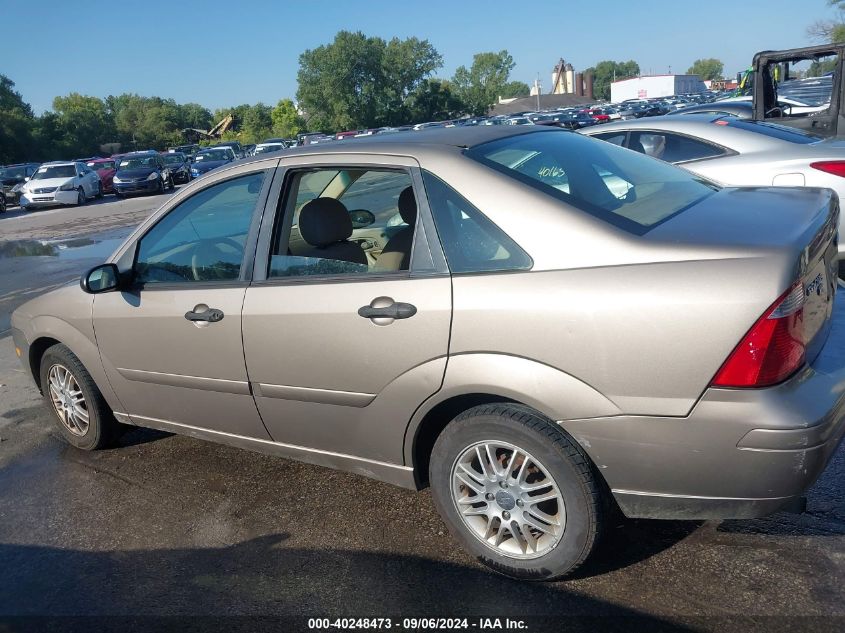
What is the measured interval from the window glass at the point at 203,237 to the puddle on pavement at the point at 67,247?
9.64m

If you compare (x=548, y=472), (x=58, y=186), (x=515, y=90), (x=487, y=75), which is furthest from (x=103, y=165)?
(x=515, y=90)

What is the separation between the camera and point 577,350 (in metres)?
2.59

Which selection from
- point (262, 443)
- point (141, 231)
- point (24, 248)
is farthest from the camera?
point (24, 248)

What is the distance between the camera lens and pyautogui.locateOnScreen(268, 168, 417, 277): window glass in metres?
3.32

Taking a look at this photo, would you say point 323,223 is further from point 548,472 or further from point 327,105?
point 327,105

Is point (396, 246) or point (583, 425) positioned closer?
point (583, 425)

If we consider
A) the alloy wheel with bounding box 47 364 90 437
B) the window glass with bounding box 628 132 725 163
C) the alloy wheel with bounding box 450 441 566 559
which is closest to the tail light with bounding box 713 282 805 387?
the alloy wheel with bounding box 450 441 566 559

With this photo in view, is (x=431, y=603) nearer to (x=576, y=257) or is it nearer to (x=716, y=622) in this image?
(x=716, y=622)

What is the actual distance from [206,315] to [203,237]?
67cm

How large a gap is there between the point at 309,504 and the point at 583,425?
1.72 meters

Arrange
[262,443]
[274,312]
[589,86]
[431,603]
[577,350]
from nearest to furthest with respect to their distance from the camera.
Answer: [577,350], [431,603], [274,312], [262,443], [589,86]

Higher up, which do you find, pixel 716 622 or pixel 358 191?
pixel 358 191

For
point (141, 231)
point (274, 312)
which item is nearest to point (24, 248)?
point (141, 231)

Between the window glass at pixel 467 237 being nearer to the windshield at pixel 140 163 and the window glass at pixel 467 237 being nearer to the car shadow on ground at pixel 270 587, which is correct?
the car shadow on ground at pixel 270 587
